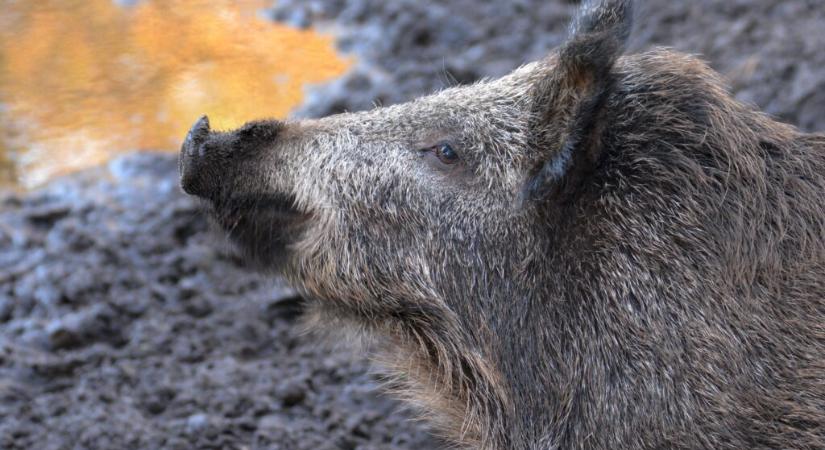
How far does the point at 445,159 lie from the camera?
13.4 ft

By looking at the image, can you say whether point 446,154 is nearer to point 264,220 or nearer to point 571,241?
point 571,241

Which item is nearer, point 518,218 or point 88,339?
point 518,218

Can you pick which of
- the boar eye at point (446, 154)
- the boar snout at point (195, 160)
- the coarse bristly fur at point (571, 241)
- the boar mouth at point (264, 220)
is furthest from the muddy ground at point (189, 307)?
the boar eye at point (446, 154)

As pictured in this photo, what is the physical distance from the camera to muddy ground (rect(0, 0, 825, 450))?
5234 mm

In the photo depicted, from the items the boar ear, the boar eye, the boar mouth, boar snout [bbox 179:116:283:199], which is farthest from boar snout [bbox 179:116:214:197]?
the boar ear

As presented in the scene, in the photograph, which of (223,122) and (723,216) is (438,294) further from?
(223,122)

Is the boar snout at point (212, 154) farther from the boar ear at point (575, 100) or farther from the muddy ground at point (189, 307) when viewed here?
the boar ear at point (575, 100)

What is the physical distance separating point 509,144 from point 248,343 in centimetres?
239

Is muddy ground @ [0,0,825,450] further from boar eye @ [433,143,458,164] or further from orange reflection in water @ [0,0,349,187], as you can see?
boar eye @ [433,143,458,164]

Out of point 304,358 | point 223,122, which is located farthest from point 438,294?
point 223,122

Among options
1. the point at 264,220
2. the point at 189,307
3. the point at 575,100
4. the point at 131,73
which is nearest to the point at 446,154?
the point at 575,100

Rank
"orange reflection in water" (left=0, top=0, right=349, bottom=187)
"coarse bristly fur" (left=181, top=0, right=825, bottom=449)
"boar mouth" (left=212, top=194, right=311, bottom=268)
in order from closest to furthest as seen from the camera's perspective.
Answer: "coarse bristly fur" (left=181, top=0, right=825, bottom=449), "boar mouth" (left=212, top=194, right=311, bottom=268), "orange reflection in water" (left=0, top=0, right=349, bottom=187)

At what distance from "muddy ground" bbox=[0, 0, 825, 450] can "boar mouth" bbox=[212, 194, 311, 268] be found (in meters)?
0.23

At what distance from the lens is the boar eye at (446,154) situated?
406 cm
